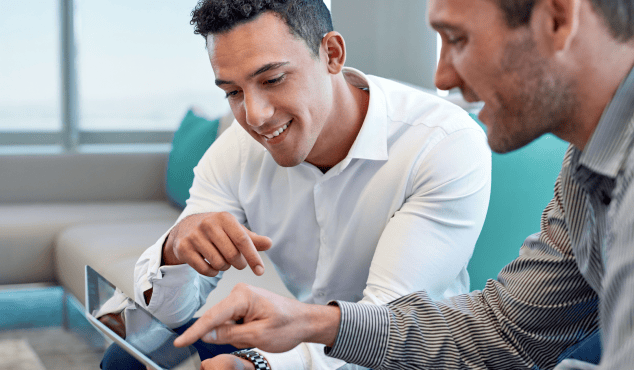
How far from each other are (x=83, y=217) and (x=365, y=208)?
1.89m

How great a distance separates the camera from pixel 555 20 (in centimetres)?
64

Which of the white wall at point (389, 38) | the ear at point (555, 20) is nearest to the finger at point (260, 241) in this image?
the ear at point (555, 20)

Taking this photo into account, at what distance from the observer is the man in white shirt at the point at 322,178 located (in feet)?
3.87

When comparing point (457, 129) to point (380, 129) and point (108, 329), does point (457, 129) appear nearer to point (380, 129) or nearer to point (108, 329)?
point (380, 129)

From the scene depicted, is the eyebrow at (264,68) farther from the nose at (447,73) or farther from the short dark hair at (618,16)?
the short dark hair at (618,16)

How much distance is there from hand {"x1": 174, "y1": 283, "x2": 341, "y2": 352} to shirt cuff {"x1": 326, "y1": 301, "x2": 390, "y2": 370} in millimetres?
20

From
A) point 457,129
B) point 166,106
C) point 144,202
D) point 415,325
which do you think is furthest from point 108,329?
point 166,106

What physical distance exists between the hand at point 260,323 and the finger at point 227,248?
0.15 m

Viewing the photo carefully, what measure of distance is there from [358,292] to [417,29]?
2.02 meters

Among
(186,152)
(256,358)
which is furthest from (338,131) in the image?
(186,152)

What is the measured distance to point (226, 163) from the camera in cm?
145

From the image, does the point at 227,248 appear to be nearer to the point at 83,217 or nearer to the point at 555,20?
the point at 555,20

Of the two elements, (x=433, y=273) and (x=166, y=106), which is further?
(x=166, y=106)

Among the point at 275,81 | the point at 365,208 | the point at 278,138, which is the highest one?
the point at 275,81
